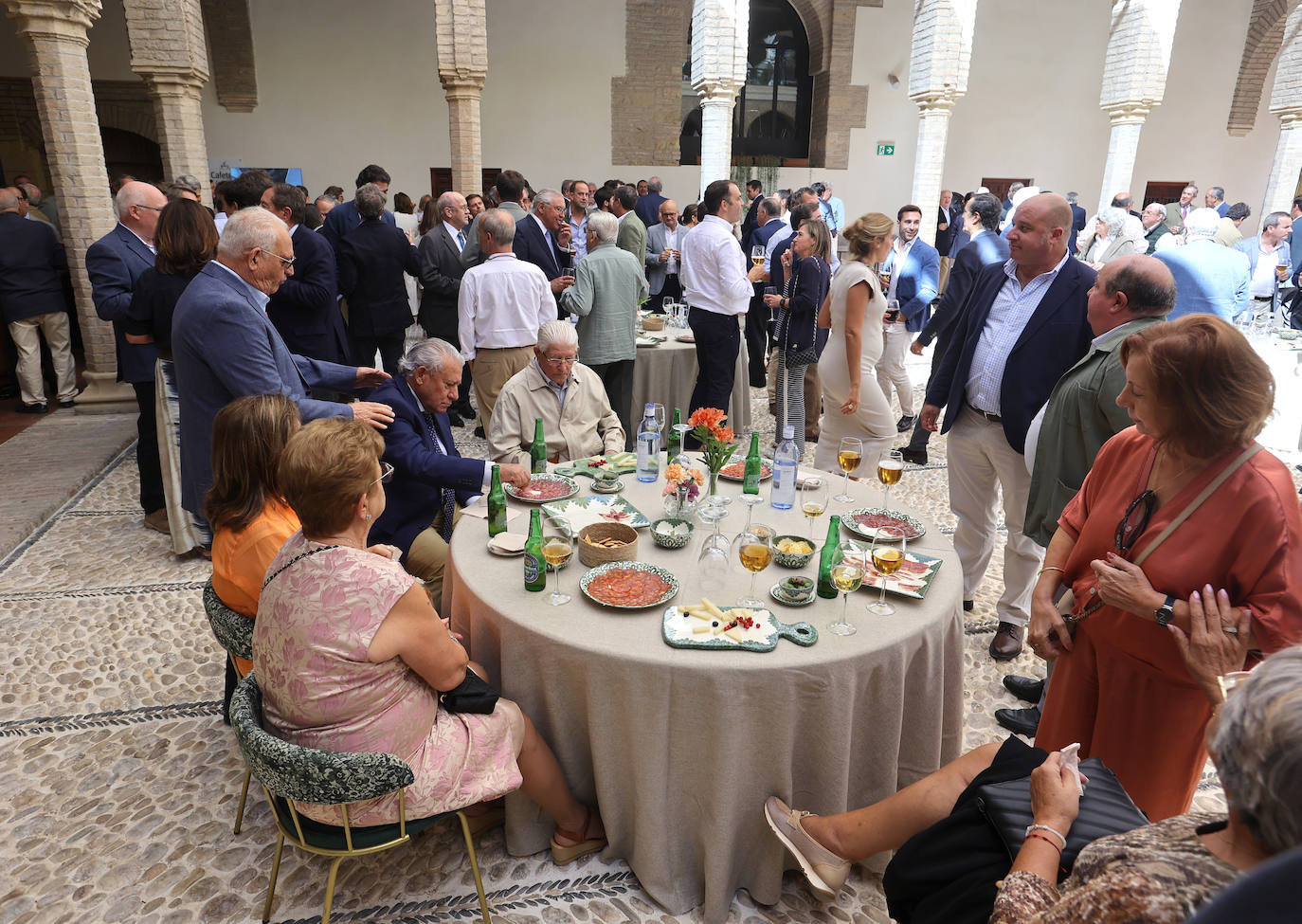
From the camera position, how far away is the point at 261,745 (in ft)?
5.55

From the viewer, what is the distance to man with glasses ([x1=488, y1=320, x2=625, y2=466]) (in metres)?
3.52

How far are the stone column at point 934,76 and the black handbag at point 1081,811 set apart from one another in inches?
464

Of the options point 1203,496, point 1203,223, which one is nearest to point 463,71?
point 1203,223

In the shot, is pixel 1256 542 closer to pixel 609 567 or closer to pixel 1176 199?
pixel 609 567

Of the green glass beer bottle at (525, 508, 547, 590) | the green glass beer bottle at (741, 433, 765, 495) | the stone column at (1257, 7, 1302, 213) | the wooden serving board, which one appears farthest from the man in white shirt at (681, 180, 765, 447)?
the stone column at (1257, 7, 1302, 213)

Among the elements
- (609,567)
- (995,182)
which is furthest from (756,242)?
(995,182)

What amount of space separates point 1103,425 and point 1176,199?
18.4 meters

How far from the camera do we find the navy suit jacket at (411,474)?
296cm

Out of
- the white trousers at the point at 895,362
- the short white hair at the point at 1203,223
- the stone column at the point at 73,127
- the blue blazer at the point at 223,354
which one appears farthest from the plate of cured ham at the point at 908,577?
the stone column at the point at 73,127

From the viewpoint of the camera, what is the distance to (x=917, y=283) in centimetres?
620

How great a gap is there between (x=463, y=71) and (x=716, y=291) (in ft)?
21.3

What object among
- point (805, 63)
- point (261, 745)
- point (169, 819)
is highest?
point (805, 63)

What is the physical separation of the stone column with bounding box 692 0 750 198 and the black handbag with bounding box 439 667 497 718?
9.60m

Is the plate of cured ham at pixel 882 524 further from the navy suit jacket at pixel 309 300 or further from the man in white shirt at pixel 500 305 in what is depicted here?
the navy suit jacket at pixel 309 300
